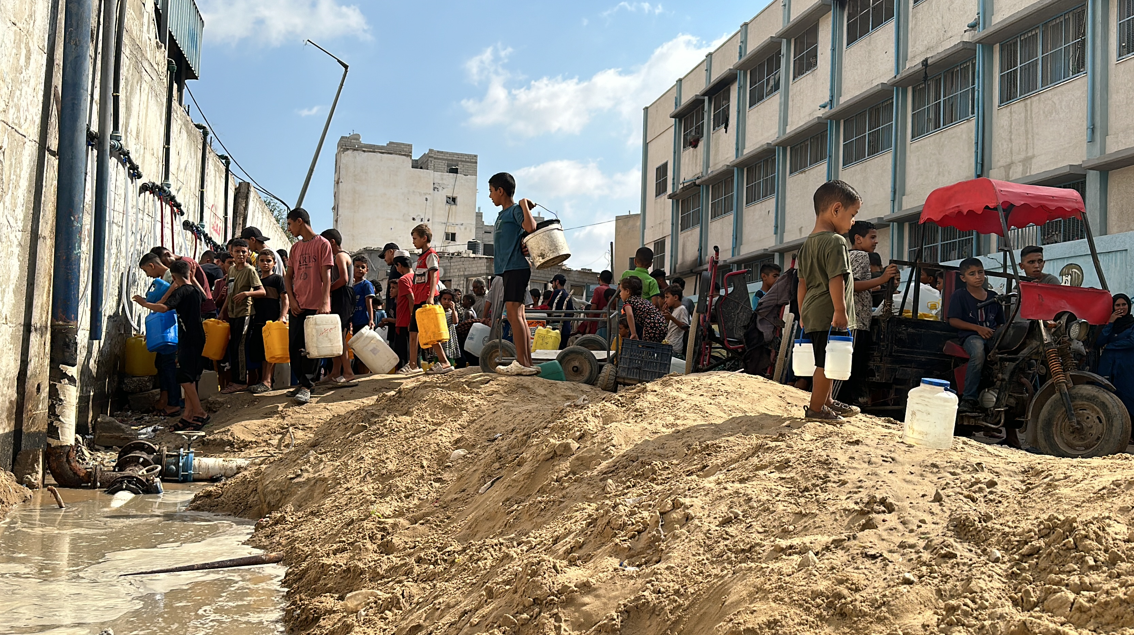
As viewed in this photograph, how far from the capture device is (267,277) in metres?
8.59

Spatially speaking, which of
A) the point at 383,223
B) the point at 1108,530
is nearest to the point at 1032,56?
the point at 1108,530

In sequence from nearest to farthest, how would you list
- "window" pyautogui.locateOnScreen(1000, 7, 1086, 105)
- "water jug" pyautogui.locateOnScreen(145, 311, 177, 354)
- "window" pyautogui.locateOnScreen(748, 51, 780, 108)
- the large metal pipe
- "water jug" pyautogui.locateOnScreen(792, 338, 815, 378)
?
1. "water jug" pyautogui.locateOnScreen(792, 338, 815, 378)
2. the large metal pipe
3. "water jug" pyautogui.locateOnScreen(145, 311, 177, 354)
4. "window" pyautogui.locateOnScreen(1000, 7, 1086, 105)
5. "window" pyautogui.locateOnScreen(748, 51, 780, 108)

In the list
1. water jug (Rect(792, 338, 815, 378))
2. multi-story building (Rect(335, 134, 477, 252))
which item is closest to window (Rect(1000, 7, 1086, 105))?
water jug (Rect(792, 338, 815, 378))

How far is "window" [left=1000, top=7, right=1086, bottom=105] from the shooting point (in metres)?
12.9

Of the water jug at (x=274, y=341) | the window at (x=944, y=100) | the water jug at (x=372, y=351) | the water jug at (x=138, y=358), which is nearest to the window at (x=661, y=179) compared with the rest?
the window at (x=944, y=100)

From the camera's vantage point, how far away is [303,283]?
313 inches

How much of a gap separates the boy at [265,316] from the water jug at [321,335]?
0.51 m

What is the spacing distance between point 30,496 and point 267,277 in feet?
11.0

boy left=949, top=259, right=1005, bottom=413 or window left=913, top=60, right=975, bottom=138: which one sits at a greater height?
window left=913, top=60, right=975, bottom=138

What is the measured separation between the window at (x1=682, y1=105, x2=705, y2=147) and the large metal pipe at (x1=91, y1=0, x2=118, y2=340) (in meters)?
20.4

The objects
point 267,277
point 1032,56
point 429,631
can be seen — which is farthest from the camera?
point 1032,56

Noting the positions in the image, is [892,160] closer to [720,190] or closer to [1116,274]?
[1116,274]

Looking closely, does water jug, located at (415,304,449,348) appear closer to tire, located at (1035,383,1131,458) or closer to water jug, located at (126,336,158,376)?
water jug, located at (126,336,158,376)

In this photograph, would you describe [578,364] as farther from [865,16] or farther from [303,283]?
[865,16]
